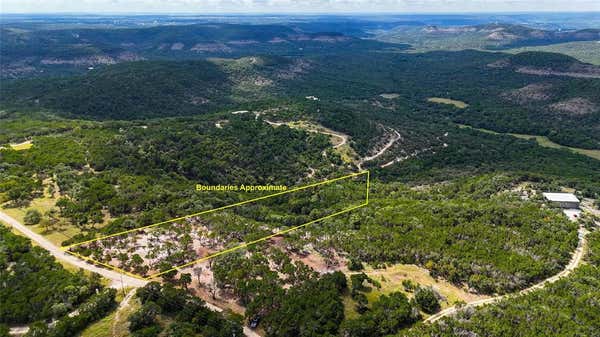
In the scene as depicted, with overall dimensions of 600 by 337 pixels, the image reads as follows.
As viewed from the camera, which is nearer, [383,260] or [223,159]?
[383,260]

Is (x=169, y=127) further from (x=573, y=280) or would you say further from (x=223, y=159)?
(x=573, y=280)

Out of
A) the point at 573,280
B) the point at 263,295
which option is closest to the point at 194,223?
the point at 263,295

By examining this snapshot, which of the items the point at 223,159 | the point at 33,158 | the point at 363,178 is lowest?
the point at 363,178

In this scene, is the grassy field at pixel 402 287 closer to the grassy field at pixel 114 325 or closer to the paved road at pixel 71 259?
the grassy field at pixel 114 325

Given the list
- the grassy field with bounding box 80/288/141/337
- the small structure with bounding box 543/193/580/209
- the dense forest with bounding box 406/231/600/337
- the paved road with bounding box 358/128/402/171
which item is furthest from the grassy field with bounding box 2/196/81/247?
the small structure with bounding box 543/193/580/209

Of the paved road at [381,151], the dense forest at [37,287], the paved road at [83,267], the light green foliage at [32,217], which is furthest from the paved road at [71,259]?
the paved road at [381,151]

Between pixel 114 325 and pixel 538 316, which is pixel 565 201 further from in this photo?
pixel 114 325

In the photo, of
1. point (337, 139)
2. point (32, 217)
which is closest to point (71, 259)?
point (32, 217)
